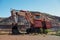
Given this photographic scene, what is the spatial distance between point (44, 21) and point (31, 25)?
2.29m

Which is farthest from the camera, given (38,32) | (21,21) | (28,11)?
(21,21)

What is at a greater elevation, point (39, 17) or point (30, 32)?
point (39, 17)

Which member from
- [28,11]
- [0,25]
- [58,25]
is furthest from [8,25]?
[28,11]

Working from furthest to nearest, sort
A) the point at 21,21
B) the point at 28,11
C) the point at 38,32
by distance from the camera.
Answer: the point at 21,21
the point at 28,11
the point at 38,32

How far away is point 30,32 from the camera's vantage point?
3180cm

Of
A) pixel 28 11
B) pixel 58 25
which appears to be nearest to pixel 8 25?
pixel 58 25

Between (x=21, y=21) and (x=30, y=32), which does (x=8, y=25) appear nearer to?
(x=21, y=21)

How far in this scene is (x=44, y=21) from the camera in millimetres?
32312

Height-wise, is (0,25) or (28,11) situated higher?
(28,11)

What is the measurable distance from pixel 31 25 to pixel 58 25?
76.9 ft

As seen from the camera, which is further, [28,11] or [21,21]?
[21,21]

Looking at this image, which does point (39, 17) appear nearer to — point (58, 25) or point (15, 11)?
point (15, 11)

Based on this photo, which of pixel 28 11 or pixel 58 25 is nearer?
pixel 28 11

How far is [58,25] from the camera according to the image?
54.8 metres
